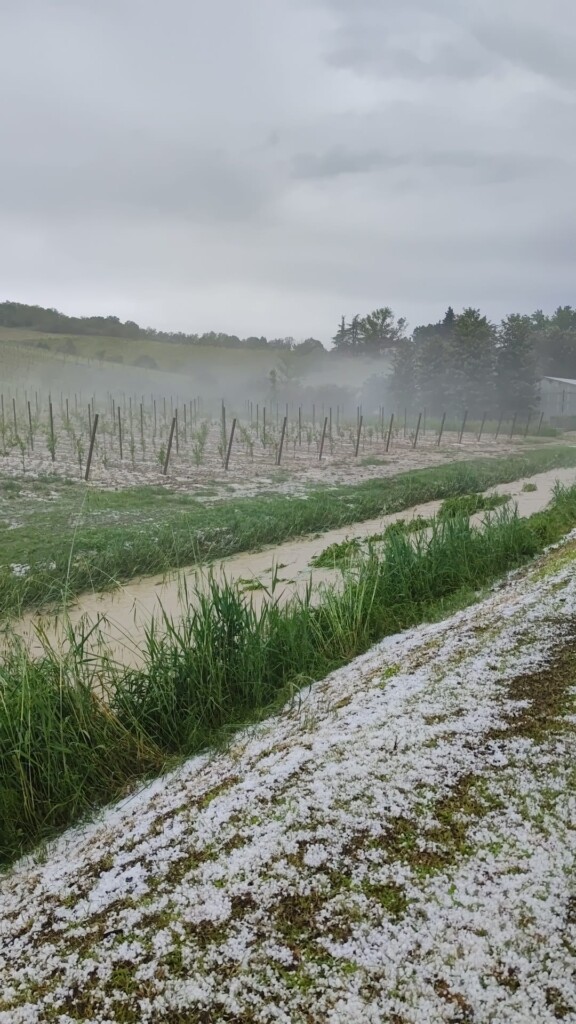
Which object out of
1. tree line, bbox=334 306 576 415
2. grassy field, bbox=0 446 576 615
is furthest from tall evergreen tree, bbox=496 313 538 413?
grassy field, bbox=0 446 576 615

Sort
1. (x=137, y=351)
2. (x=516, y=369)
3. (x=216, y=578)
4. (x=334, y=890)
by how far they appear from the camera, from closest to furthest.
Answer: (x=334, y=890)
(x=216, y=578)
(x=516, y=369)
(x=137, y=351)

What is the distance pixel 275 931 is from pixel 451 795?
631 mm

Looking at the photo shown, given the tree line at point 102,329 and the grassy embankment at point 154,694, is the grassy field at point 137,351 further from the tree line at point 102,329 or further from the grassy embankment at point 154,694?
the grassy embankment at point 154,694

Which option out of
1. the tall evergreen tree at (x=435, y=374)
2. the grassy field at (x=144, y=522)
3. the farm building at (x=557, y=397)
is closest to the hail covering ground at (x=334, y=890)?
the grassy field at (x=144, y=522)

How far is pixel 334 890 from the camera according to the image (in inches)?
58.2

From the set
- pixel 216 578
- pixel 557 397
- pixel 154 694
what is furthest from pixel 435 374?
pixel 154 694

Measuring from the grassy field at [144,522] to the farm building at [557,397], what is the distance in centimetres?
3769

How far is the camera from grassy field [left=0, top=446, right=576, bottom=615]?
799 cm

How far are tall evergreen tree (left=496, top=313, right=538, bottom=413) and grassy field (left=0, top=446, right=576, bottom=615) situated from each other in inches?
1226

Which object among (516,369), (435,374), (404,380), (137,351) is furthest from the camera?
(137,351)

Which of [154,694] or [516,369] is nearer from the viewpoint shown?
[154,694]

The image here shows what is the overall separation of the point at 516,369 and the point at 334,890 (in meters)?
48.6

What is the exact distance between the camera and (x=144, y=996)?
50.4 inches

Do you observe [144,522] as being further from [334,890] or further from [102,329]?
[102,329]
